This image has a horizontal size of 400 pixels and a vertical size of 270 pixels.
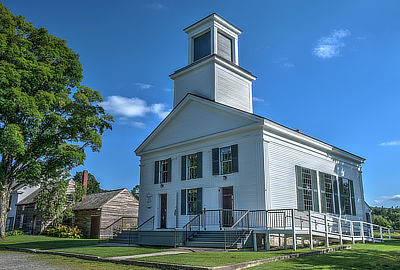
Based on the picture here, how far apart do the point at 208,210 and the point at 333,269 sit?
8620 mm

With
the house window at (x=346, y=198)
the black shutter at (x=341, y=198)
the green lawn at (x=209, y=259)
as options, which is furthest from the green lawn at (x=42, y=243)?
the house window at (x=346, y=198)

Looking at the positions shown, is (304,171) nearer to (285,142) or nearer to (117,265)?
(285,142)

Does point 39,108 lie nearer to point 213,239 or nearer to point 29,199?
point 213,239

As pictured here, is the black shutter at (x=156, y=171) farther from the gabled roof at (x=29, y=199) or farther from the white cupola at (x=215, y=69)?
the gabled roof at (x=29, y=199)

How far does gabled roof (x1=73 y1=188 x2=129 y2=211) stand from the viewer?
109ft

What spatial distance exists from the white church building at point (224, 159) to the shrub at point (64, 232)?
12792 millimetres

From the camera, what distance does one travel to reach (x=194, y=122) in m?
20.2

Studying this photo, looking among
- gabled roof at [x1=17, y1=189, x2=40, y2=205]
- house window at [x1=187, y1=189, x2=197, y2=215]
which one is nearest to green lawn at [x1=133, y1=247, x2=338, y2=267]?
house window at [x1=187, y1=189, x2=197, y2=215]

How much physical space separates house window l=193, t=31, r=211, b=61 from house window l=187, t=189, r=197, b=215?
350 inches

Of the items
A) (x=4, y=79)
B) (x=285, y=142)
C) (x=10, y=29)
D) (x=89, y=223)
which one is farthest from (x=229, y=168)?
(x=89, y=223)

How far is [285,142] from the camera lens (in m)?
17.8

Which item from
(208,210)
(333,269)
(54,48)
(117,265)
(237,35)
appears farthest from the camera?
(237,35)

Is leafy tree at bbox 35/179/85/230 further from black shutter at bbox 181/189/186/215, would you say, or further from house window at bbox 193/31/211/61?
house window at bbox 193/31/211/61

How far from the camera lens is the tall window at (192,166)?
63.9 feet
